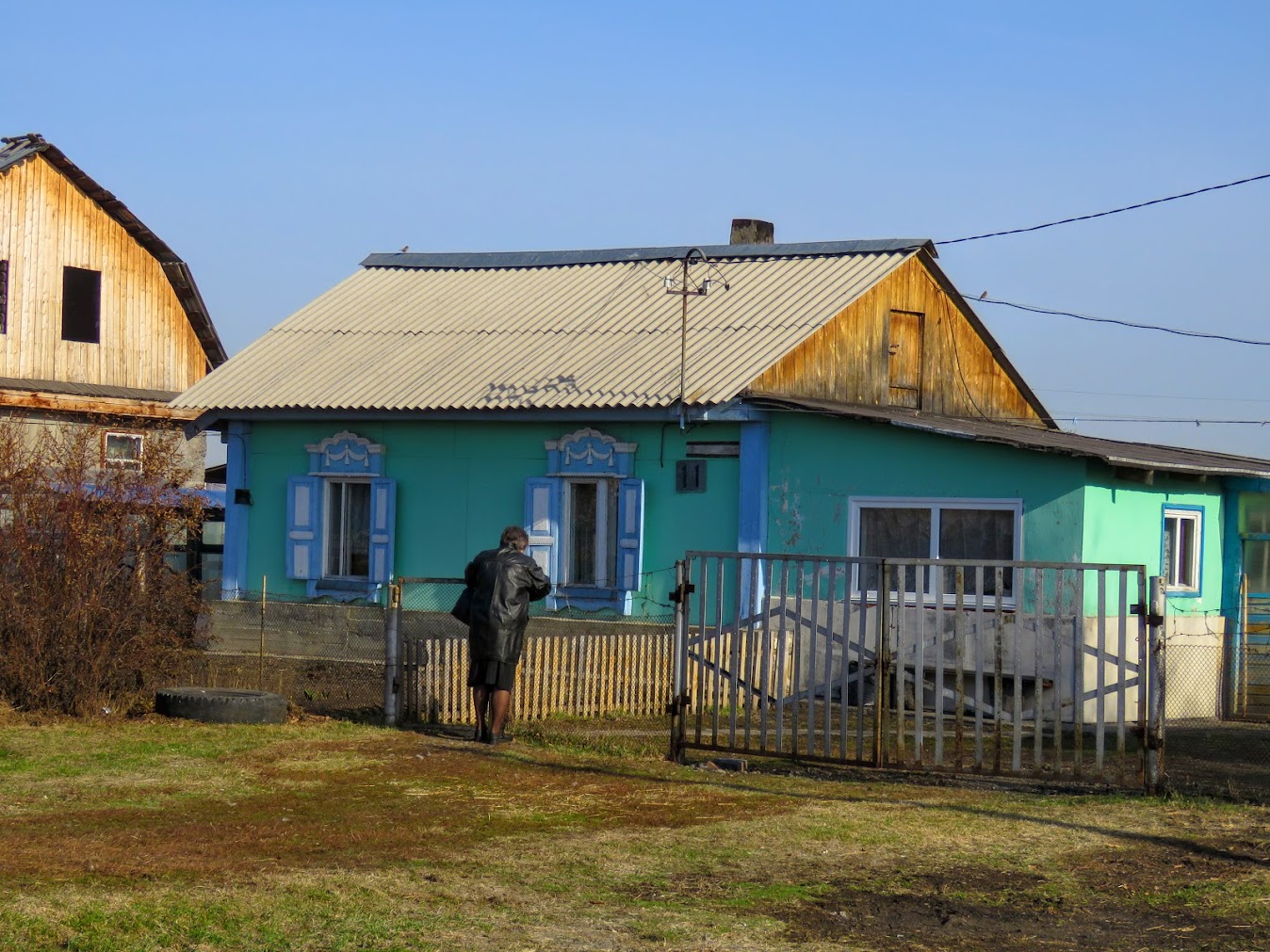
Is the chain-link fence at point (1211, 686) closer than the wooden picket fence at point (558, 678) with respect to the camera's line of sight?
No

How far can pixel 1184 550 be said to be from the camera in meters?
18.4

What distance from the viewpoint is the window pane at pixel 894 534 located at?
56.7 feet

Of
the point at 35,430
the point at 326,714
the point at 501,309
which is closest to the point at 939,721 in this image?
the point at 326,714

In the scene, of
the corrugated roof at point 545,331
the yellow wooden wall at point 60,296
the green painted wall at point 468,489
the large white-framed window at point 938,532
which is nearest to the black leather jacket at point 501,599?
the large white-framed window at point 938,532

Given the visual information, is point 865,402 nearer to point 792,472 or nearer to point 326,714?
point 792,472

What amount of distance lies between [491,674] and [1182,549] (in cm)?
897

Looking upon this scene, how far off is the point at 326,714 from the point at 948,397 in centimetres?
1067

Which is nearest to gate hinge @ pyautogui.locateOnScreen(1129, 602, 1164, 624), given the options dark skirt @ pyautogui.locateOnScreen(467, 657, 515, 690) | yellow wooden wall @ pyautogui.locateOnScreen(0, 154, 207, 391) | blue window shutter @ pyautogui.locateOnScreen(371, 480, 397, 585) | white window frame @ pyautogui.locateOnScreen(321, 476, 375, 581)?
dark skirt @ pyautogui.locateOnScreen(467, 657, 515, 690)

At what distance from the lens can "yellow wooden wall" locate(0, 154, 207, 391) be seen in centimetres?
2758

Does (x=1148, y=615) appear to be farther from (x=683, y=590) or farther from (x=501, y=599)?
(x=501, y=599)

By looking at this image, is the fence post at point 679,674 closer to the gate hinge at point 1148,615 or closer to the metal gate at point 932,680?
the metal gate at point 932,680

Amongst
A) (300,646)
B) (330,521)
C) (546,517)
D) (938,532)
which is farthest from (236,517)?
(938,532)

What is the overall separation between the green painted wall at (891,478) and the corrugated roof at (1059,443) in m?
0.22

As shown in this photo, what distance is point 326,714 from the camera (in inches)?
580
